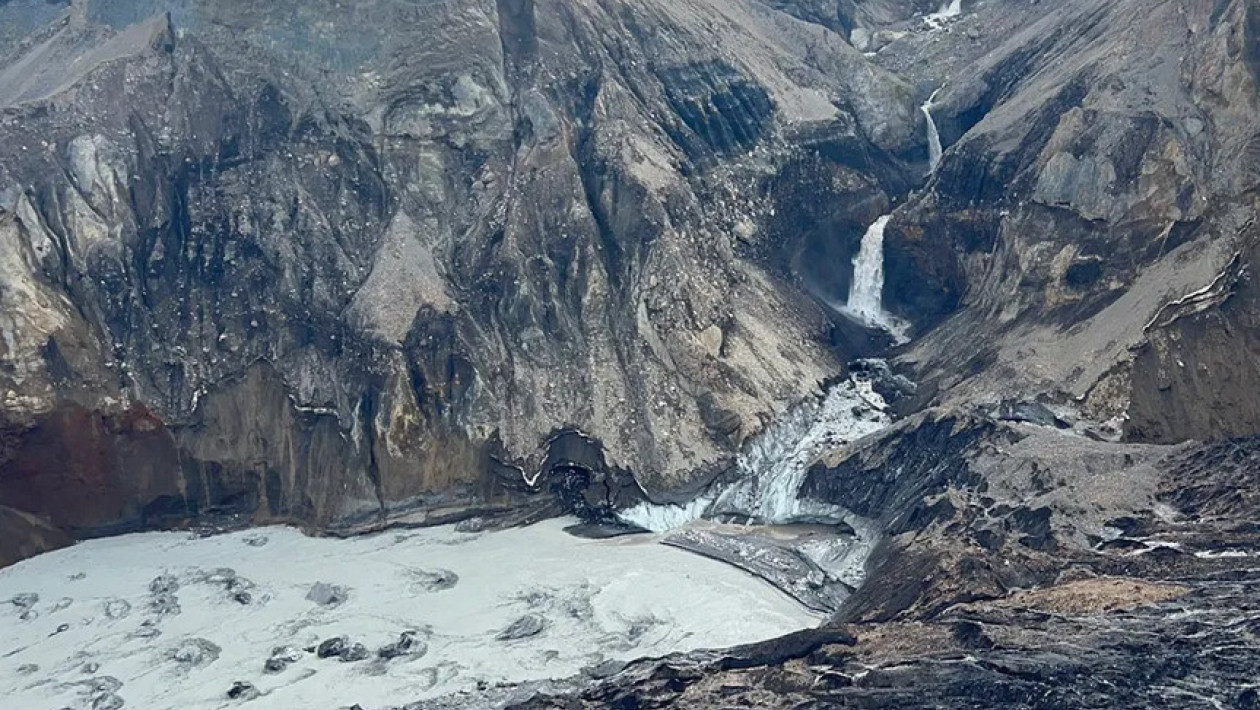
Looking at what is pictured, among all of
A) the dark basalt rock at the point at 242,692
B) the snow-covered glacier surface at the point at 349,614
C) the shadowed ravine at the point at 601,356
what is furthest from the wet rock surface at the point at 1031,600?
the dark basalt rock at the point at 242,692

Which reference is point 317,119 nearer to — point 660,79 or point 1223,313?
point 660,79

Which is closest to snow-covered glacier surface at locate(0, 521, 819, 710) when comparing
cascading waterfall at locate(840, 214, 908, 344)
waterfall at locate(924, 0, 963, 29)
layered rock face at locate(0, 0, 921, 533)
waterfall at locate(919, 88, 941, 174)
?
layered rock face at locate(0, 0, 921, 533)

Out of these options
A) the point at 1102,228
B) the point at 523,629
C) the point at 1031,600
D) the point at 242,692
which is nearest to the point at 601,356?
the point at 523,629

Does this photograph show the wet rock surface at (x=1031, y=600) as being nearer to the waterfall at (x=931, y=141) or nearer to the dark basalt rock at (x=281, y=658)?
the dark basalt rock at (x=281, y=658)

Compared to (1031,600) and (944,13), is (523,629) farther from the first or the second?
(944,13)

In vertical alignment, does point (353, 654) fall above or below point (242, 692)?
above

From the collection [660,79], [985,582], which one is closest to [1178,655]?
[985,582]
